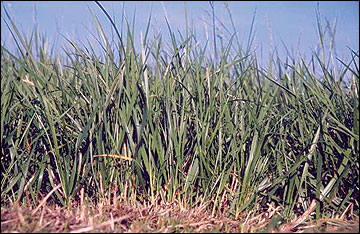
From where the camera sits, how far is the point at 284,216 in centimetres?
217

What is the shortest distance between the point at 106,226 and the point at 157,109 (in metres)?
0.68

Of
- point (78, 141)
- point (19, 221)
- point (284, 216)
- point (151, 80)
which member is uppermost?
point (151, 80)

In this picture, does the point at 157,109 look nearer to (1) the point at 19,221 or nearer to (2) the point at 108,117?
(2) the point at 108,117

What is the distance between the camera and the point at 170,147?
224 centimetres

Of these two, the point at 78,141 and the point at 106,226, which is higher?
the point at 78,141

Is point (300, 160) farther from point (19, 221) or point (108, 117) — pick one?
point (19, 221)

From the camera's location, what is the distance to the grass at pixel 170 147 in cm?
217

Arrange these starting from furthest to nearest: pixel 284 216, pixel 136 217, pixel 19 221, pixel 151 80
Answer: pixel 151 80, pixel 284 216, pixel 136 217, pixel 19 221

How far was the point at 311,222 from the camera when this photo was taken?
80.4 inches

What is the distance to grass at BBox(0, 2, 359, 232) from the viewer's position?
2.17 metres

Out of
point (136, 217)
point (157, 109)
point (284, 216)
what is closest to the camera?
point (136, 217)

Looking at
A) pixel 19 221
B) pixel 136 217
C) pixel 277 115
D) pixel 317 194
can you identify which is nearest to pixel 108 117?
pixel 136 217

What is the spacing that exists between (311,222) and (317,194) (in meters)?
0.14

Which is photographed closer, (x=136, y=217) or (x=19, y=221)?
(x=19, y=221)
